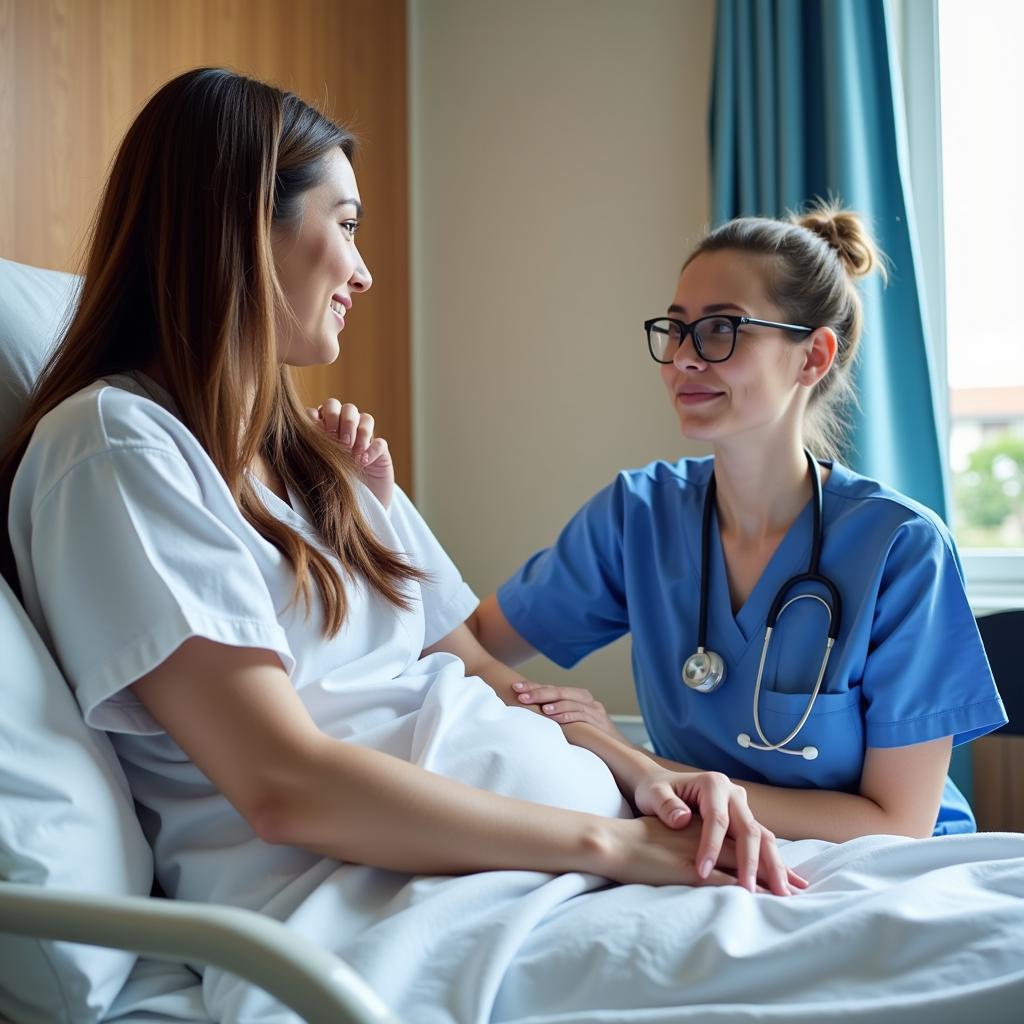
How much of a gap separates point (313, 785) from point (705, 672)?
2.36ft

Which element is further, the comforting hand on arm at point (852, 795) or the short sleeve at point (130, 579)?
the comforting hand on arm at point (852, 795)

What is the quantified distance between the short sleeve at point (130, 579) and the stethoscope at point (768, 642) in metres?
0.72

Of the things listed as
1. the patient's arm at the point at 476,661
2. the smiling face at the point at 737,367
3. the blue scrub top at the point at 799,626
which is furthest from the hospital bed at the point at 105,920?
the smiling face at the point at 737,367

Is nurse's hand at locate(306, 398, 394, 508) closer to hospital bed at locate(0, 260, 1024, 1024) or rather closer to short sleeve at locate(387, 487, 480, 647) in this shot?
short sleeve at locate(387, 487, 480, 647)

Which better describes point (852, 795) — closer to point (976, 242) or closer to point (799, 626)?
point (799, 626)

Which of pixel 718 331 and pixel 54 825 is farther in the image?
pixel 718 331

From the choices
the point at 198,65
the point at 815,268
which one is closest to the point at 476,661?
the point at 815,268

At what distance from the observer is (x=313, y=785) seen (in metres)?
0.95

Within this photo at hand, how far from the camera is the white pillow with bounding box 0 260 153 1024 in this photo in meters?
0.86

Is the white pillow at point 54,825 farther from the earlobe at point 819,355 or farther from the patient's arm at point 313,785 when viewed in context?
the earlobe at point 819,355

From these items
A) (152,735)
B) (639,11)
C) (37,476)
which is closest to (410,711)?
(152,735)

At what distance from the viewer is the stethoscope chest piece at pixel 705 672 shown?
4.97 feet

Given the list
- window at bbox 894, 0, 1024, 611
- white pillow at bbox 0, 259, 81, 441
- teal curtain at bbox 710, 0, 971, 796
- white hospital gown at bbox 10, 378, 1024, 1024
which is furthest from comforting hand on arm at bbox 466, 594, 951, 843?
window at bbox 894, 0, 1024, 611

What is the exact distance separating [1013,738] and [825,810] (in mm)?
945
